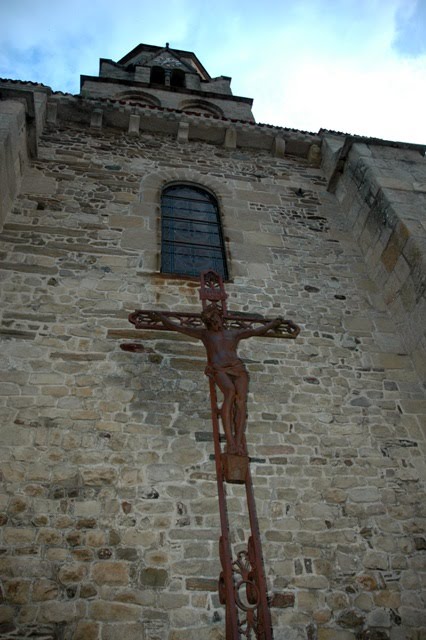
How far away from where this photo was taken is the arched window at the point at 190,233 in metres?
6.18

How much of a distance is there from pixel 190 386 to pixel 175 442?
Answer: 2.07ft

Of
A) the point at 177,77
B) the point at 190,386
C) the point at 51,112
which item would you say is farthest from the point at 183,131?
the point at 177,77

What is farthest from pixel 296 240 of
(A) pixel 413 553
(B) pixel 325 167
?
(A) pixel 413 553

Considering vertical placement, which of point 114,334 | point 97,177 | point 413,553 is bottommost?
point 413,553

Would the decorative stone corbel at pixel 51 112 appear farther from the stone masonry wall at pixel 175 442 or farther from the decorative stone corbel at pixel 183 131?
the decorative stone corbel at pixel 183 131

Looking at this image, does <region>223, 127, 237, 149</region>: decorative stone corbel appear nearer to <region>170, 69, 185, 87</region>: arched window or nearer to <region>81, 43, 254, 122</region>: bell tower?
<region>81, 43, 254, 122</region>: bell tower

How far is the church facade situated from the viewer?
337cm

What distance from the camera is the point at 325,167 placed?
844cm

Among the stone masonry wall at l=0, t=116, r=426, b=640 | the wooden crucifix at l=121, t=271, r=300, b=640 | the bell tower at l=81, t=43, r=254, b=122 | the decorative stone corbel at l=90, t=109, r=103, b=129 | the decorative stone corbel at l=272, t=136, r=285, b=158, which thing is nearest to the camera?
the wooden crucifix at l=121, t=271, r=300, b=640

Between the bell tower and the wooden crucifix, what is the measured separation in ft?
24.2

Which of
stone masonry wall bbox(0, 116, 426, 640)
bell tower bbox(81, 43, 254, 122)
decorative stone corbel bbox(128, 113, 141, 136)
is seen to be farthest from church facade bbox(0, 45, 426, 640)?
bell tower bbox(81, 43, 254, 122)

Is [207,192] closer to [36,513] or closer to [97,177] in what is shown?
[97,177]

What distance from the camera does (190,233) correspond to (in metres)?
6.71

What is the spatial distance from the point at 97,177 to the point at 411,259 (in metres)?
4.69
